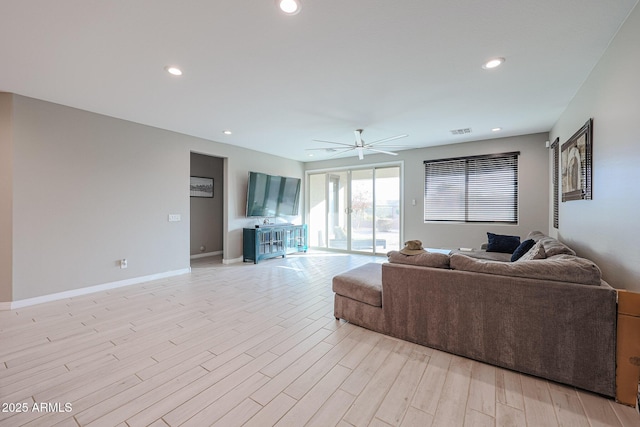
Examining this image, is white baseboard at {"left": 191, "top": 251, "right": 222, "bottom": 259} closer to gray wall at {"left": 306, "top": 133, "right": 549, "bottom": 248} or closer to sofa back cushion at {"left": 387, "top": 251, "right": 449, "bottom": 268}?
gray wall at {"left": 306, "top": 133, "right": 549, "bottom": 248}

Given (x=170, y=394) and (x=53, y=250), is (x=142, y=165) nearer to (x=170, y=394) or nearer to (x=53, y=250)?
(x=53, y=250)

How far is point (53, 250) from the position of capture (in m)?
3.59

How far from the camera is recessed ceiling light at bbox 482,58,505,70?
2.50m

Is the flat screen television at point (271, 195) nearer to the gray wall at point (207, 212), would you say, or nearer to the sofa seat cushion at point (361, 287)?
the gray wall at point (207, 212)

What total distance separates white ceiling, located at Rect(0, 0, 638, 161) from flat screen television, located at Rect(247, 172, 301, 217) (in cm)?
231

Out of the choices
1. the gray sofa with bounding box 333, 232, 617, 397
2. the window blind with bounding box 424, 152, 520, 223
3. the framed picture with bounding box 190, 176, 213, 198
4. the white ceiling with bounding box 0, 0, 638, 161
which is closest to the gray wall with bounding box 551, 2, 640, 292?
the white ceiling with bounding box 0, 0, 638, 161

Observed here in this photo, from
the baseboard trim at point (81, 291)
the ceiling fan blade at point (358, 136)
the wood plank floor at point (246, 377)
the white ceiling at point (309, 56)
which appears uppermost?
the white ceiling at point (309, 56)

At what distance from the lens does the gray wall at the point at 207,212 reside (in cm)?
674

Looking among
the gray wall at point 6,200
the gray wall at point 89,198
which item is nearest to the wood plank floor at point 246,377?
the gray wall at point 6,200

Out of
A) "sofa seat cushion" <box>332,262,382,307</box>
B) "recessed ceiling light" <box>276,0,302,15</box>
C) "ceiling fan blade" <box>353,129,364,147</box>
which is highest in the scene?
"recessed ceiling light" <box>276,0,302,15</box>

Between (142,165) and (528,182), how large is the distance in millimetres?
7040

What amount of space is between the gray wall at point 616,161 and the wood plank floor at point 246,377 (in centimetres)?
105

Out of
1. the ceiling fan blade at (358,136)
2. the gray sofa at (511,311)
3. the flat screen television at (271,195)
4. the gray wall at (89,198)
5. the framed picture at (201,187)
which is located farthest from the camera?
the framed picture at (201,187)

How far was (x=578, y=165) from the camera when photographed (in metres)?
2.92
